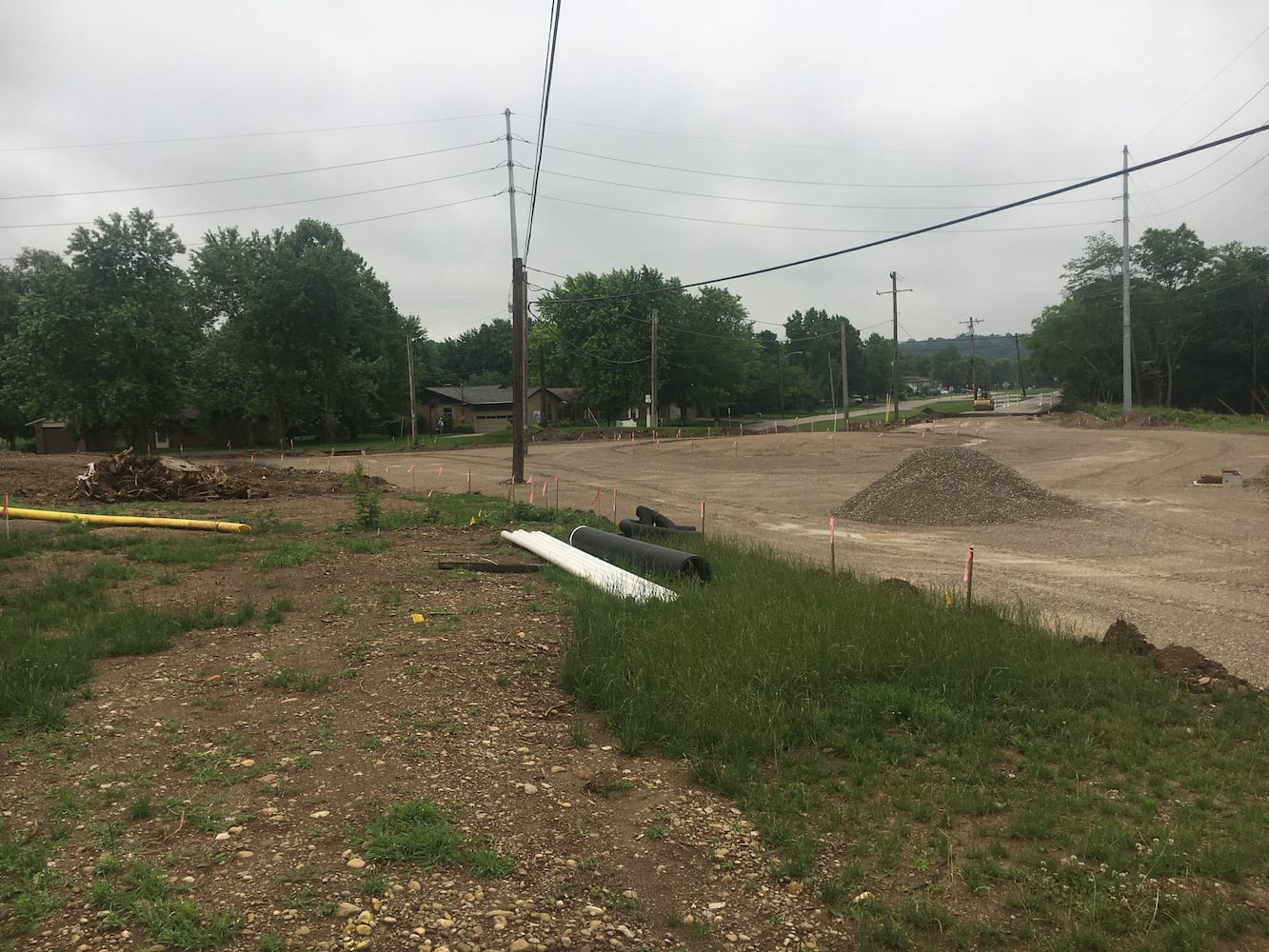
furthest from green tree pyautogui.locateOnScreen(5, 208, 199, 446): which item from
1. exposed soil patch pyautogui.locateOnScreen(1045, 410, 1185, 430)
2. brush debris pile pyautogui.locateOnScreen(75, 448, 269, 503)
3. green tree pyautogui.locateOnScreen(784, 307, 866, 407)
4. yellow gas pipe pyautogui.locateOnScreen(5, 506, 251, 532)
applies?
green tree pyautogui.locateOnScreen(784, 307, 866, 407)

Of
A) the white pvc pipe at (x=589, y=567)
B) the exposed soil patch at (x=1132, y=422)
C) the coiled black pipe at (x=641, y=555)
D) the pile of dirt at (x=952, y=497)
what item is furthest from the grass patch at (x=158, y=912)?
the exposed soil patch at (x=1132, y=422)

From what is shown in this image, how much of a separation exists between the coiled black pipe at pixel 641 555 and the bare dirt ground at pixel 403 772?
1353 mm

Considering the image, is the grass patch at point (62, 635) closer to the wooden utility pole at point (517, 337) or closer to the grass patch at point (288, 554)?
the grass patch at point (288, 554)

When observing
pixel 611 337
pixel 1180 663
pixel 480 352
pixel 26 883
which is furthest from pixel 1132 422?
pixel 480 352

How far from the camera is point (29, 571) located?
10.2m

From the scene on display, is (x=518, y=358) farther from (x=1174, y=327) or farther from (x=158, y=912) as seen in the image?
(x=1174, y=327)

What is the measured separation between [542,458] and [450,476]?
10.3 metres

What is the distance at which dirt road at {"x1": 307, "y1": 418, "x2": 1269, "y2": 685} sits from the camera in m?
11.4

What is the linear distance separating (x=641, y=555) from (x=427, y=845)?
23.2 feet

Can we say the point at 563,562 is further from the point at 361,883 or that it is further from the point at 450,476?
the point at 450,476

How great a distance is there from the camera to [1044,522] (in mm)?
19359

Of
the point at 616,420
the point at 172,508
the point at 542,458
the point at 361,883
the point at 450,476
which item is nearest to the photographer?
the point at 361,883

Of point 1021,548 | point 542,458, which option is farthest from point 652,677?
point 542,458

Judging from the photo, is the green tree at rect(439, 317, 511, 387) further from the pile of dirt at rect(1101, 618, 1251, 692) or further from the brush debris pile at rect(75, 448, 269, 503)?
the pile of dirt at rect(1101, 618, 1251, 692)
